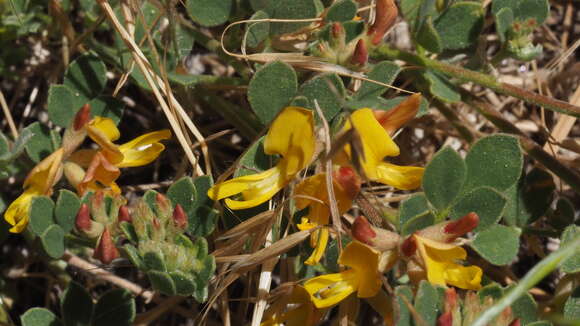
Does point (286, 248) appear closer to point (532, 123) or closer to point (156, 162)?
point (156, 162)

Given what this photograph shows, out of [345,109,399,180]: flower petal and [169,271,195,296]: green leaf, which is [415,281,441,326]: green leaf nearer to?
[345,109,399,180]: flower petal

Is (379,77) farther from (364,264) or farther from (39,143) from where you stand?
(39,143)

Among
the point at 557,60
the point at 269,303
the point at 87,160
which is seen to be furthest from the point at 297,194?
the point at 557,60

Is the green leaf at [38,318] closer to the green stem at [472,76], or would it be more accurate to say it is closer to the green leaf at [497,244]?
the green leaf at [497,244]

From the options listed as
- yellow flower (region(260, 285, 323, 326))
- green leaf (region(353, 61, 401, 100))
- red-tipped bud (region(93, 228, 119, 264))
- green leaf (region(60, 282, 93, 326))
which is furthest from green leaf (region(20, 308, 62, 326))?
green leaf (region(353, 61, 401, 100))

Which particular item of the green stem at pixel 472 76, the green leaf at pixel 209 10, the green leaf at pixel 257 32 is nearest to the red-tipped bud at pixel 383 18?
the green stem at pixel 472 76

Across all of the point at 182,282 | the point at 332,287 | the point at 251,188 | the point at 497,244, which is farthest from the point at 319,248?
the point at 497,244

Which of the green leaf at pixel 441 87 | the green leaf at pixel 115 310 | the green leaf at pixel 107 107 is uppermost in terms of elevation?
the green leaf at pixel 107 107
